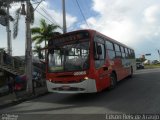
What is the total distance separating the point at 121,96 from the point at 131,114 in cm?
356

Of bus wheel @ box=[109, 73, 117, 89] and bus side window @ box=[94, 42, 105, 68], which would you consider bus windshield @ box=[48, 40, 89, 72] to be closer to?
bus side window @ box=[94, 42, 105, 68]

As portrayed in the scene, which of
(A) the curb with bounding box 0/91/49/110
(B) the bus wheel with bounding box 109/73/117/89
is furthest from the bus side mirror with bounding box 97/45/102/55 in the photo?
(A) the curb with bounding box 0/91/49/110

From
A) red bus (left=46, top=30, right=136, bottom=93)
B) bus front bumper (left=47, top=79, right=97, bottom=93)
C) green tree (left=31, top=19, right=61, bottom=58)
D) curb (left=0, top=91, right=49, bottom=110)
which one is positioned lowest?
curb (left=0, top=91, right=49, bottom=110)

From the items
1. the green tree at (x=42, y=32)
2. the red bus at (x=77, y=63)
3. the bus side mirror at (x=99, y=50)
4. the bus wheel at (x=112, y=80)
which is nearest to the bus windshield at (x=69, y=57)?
the red bus at (x=77, y=63)

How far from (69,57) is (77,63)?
532 millimetres

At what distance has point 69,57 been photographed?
468 inches

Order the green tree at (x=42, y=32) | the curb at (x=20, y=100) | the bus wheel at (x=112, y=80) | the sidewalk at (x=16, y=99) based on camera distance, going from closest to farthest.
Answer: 1. the curb at (x=20, y=100)
2. the sidewalk at (x=16, y=99)
3. the bus wheel at (x=112, y=80)
4. the green tree at (x=42, y=32)

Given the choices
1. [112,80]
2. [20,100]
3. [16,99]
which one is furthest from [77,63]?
[16,99]

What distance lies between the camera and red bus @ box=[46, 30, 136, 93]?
11.3 m

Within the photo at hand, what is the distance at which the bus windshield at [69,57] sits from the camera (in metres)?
11.5

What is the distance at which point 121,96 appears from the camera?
12078mm

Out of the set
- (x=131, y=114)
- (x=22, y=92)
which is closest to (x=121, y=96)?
(x=131, y=114)

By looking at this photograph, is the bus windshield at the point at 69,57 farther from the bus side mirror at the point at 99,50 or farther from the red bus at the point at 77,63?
the bus side mirror at the point at 99,50

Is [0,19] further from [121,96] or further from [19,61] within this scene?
[121,96]
